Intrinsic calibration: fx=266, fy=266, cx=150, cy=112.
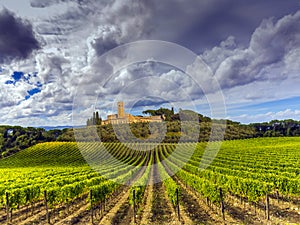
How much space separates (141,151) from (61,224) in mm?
57634

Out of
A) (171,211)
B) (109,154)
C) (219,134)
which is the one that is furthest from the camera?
(219,134)

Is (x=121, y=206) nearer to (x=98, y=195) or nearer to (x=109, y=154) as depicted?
(x=98, y=195)

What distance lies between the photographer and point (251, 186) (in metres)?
16.2

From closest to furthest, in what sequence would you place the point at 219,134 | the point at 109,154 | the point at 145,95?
the point at 145,95
the point at 109,154
the point at 219,134

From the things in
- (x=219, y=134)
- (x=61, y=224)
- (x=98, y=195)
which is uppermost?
(x=219, y=134)

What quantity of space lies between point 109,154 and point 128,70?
4634 centimetres

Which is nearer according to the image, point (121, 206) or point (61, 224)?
point (61, 224)

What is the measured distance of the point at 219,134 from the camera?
110 metres

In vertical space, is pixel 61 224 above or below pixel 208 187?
below

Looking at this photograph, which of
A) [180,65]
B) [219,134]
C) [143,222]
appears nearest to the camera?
[143,222]

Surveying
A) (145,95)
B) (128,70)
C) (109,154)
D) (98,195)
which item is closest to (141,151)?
(109,154)

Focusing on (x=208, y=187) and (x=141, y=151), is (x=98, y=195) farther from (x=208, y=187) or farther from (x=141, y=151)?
(x=141, y=151)

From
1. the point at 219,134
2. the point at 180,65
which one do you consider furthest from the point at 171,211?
the point at 219,134

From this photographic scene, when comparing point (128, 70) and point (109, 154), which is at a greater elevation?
point (128, 70)
